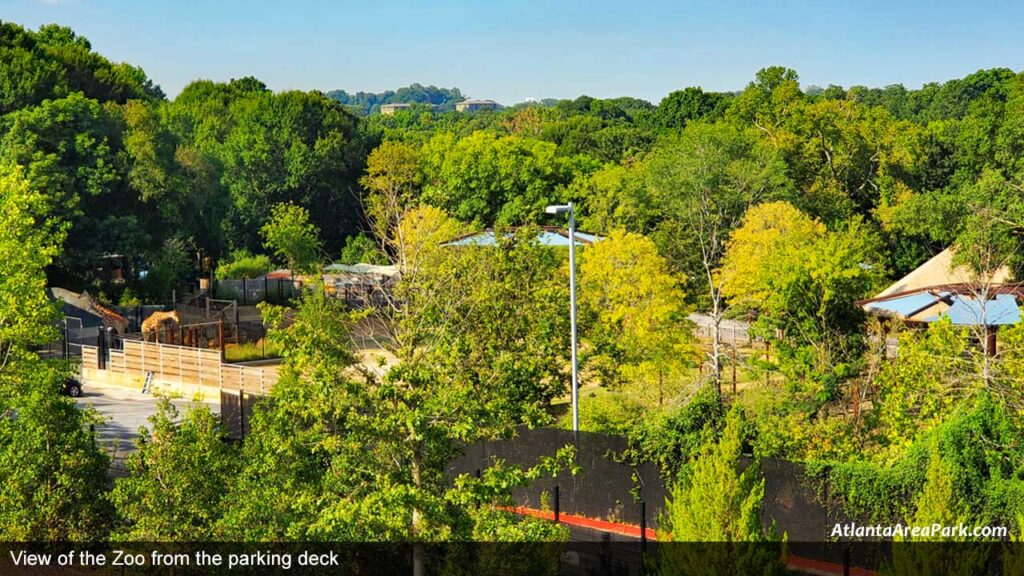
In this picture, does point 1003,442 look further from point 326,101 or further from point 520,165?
point 326,101

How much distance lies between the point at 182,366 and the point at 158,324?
453 centimetres

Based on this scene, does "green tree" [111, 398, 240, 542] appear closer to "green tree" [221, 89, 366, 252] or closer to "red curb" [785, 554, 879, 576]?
"red curb" [785, 554, 879, 576]

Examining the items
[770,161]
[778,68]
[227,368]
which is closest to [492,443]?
[227,368]

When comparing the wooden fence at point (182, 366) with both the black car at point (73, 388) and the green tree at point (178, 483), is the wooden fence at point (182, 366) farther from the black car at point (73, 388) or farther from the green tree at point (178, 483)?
the green tree at point (178, 483)

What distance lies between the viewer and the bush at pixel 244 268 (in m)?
72.8

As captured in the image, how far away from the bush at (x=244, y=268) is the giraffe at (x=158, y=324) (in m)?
23.7

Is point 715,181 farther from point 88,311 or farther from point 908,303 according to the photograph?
point 88,311

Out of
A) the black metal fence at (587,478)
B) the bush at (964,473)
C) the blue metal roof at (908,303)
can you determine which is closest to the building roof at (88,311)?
the black metal fence at (587,478)

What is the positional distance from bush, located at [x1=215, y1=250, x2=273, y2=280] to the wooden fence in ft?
85.0

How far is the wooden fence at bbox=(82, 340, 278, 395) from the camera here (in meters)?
40.7

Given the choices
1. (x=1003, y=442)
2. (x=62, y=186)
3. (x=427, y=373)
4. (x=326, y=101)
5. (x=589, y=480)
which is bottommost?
(x=589, y=480)

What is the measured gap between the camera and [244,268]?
73.4 meters

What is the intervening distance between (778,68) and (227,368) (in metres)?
53.3

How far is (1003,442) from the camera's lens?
21.0m
